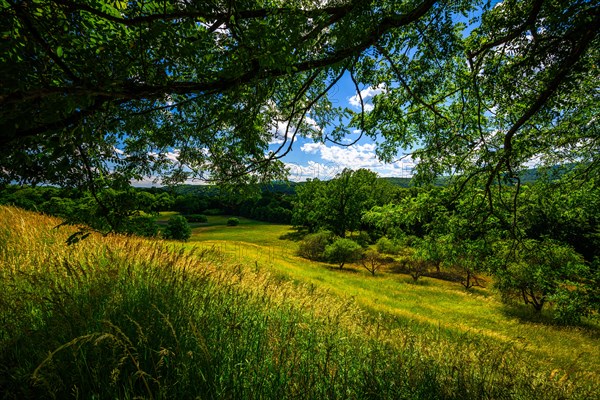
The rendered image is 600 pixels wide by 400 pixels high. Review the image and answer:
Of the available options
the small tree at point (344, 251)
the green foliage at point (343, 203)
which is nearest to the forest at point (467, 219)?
the small tree at point (344, 251)

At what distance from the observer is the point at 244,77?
2.63 metres

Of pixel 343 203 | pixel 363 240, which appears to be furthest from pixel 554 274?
pixel 343 203

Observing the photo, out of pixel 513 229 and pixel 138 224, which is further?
pixel 513 229

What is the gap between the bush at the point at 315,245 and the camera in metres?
43.9

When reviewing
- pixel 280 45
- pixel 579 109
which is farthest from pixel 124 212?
pixel 579 109

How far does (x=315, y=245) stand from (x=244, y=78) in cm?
4267

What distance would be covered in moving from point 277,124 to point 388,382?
3.76 metres

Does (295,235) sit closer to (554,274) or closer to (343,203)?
(343,203)

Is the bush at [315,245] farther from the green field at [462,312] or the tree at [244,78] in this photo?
the tree at [244,78]

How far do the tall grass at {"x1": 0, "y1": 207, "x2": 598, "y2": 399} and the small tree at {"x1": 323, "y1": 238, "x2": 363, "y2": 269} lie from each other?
3379 centimetres

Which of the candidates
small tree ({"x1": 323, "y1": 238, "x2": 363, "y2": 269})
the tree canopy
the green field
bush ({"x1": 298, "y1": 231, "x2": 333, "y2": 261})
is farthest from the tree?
bush ({"x1": 298, "y1": 231, "x2": 333, "y2": 261})

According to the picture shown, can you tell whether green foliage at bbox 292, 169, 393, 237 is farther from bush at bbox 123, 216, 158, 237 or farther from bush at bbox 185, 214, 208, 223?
bush at bbox 123, 216, 158, 237

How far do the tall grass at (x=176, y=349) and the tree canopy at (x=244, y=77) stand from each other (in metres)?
1.53

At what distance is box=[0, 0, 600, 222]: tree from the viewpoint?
6.18 feet
